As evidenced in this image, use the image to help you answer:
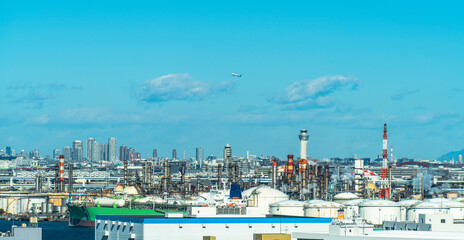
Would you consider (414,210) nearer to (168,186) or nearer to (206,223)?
(206,223)

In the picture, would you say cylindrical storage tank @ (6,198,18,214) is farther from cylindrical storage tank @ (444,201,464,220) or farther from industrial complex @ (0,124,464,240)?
cylindrical storage tank @ (444,201,464,220)

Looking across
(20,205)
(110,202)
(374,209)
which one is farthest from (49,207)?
(374,209)

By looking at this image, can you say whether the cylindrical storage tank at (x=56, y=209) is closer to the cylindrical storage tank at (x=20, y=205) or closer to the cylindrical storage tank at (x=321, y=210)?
the cylindrical storage tank at (x=20, y=205)

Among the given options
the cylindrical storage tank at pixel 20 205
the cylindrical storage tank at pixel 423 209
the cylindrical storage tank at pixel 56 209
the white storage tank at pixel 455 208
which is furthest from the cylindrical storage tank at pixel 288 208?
the cylindrical storage tank at pixel 20 205

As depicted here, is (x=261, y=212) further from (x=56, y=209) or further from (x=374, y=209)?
(x=56, y=209)

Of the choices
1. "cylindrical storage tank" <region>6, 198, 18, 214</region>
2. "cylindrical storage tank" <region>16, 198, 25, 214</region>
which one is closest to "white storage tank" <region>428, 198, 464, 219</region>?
"cylindrical storage tank" <region>16, 198, 25, 214</region>
